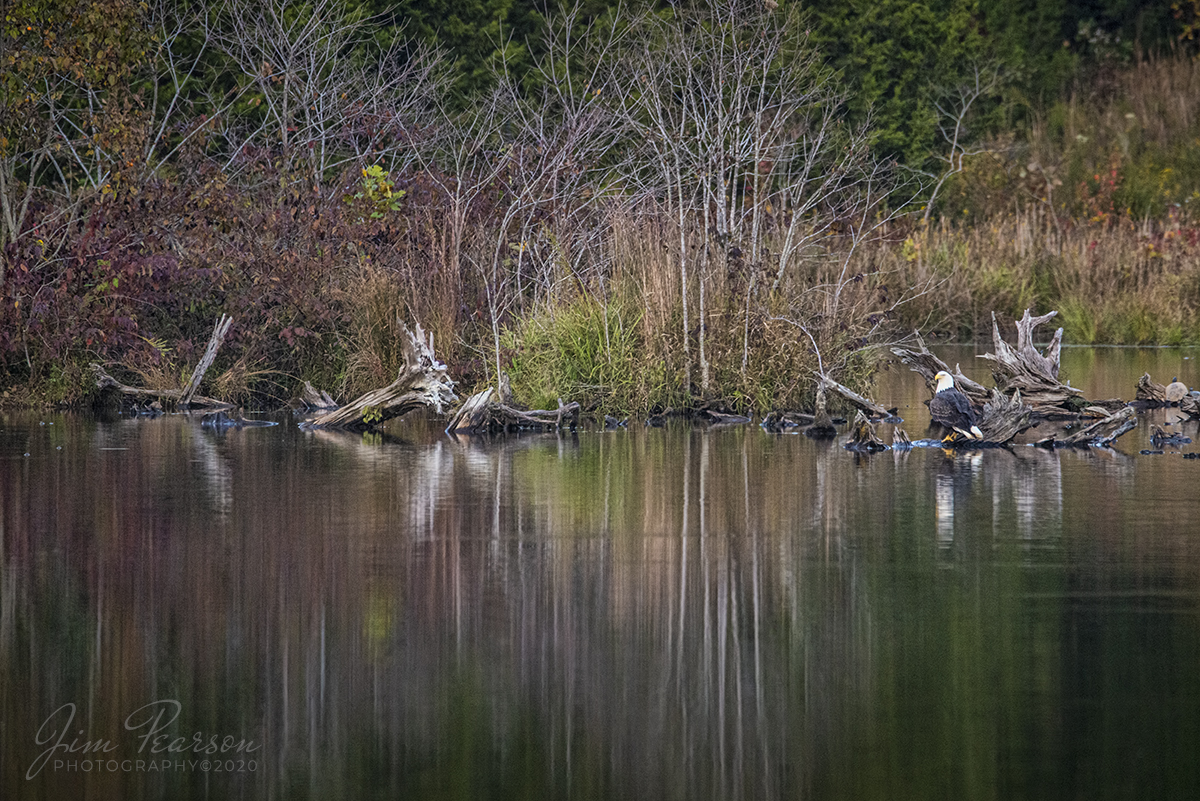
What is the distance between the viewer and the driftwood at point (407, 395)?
581 inches

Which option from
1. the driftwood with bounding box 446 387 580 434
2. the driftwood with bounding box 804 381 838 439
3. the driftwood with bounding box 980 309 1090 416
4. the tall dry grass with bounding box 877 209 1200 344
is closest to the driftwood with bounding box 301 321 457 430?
the driftwood with bounding box 446 387 580 434

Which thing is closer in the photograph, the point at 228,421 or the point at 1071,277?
the point at 228,421

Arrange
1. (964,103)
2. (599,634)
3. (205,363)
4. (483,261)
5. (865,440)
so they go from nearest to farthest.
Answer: (599,634) < (865,440) < (205,363) < (483,261) < (964,103)

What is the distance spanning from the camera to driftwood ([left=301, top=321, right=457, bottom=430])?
14.8 m

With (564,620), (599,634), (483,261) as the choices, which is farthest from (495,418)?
(599,634)

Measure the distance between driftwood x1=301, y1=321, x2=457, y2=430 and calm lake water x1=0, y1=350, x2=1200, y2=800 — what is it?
3.28 metres

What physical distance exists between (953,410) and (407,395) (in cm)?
438

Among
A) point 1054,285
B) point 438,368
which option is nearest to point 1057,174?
point 1054,285

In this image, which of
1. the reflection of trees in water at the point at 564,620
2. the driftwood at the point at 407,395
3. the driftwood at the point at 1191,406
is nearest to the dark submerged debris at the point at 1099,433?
the reflection of trees in water at the point at 564,620

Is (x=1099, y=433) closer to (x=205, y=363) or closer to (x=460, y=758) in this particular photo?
(x=205, y=363)

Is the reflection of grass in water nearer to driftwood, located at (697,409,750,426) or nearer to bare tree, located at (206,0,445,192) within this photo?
driftwood, located at (697,409,750,426)

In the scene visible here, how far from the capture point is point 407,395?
14883mm

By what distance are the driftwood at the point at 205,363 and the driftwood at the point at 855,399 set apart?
17.5 feet

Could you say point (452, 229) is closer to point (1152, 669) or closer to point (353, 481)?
point (353, 481)
